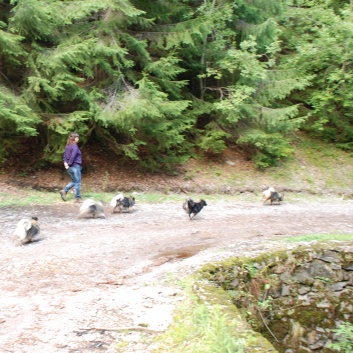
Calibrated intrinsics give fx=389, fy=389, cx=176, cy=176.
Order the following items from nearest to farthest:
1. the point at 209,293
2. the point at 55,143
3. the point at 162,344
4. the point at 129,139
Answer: the point at 162,344 < the point at 209,293 < the point at 55,143 < the point at 129,139

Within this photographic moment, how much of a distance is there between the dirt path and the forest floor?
17 mm

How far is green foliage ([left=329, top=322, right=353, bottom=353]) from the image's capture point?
7.28m

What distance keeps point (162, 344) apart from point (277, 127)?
12.8m

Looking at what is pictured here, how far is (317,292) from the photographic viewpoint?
8.46 metres

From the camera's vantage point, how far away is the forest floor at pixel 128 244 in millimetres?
4855

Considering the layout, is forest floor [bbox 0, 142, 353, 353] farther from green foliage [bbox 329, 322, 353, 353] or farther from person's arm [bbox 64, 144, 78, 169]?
green foliage [bbox 329, 322, 353, 353]

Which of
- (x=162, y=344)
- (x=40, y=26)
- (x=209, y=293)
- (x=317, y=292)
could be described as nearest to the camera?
(x=162, y=344)

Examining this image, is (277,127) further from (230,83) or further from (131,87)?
(131,87)

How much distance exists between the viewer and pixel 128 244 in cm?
822

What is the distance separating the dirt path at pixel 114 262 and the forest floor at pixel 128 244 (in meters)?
0.02

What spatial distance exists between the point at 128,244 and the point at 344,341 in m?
4.67

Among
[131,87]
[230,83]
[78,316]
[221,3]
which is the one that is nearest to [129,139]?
[131,87]

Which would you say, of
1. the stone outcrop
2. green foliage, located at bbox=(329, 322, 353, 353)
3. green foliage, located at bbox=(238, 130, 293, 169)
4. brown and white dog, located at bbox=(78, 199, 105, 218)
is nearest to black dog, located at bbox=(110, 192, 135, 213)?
brown and white dog, located at bbox=(78, 199, 105, 218)

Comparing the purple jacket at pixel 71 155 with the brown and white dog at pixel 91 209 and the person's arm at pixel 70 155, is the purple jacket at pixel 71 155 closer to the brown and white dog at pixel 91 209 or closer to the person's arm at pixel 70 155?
the person's arm at pixel 70 155
